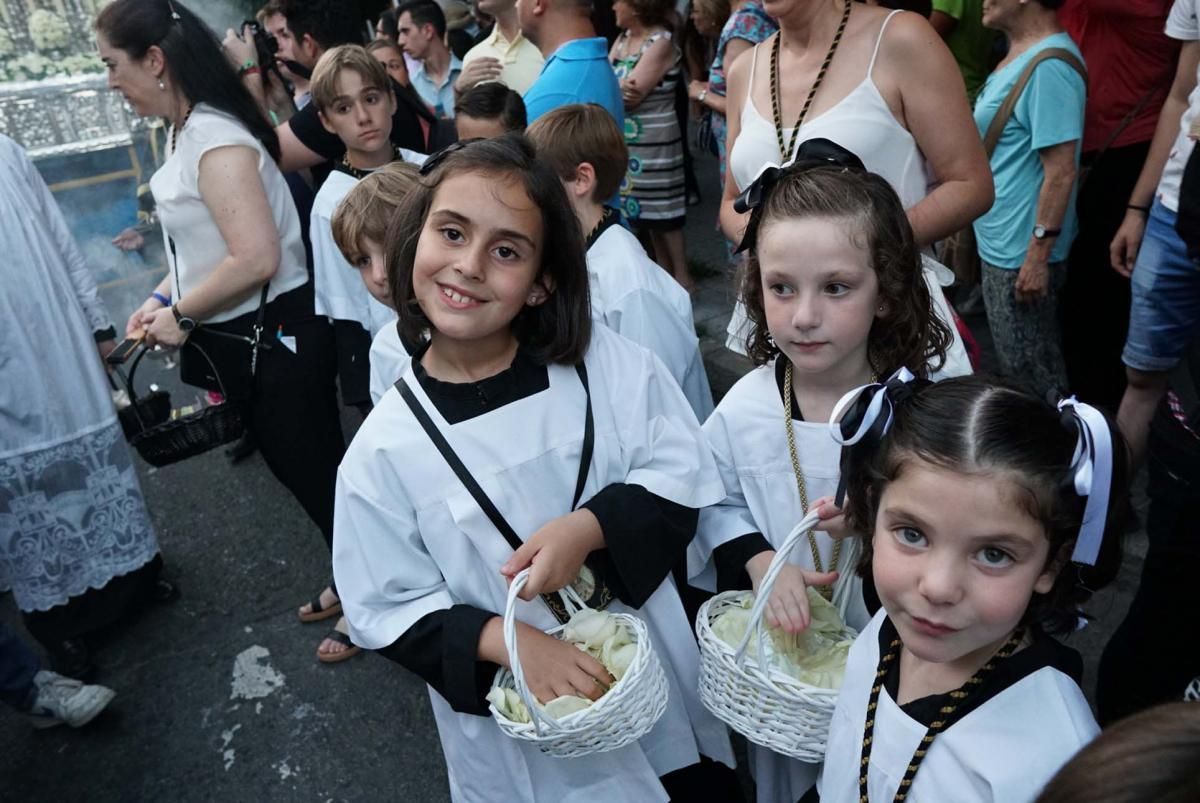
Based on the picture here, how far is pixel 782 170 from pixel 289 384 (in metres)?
1.90

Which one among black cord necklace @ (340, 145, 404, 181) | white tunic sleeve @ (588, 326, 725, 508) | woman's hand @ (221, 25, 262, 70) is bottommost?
woman's hand @ (221, 25, 262, 70)

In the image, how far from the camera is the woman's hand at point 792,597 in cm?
149

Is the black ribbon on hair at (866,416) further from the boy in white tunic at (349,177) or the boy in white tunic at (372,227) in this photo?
the boy in white tunic at (349,177)

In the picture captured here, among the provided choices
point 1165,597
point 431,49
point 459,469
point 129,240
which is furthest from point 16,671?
point 431,49

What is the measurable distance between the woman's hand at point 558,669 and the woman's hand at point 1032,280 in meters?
2.23

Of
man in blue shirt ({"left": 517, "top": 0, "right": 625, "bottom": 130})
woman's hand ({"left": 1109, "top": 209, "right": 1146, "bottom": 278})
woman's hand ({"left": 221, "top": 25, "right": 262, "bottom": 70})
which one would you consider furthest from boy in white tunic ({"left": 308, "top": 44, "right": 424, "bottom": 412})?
woman's hand ({"left": 1109, "top": 209, "right": 1146, "bottom": 278})

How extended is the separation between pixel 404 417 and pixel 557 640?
0.50 metres

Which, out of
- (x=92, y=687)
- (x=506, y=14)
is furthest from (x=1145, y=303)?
(x=92, y=687)

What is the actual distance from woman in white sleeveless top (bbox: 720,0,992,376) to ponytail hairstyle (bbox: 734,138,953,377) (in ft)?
0.90

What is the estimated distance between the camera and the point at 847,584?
5.35 ft

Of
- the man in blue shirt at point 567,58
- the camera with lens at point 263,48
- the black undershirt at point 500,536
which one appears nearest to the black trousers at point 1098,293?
the man in blue shirt at point 567,58

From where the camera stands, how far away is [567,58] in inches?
131

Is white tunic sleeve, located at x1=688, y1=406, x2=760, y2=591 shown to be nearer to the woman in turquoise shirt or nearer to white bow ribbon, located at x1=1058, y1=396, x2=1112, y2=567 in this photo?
white bow ribbon, located at x1=1058, y1=396, x2=1112, y2=567

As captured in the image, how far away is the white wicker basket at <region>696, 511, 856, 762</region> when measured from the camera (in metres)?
1.39
